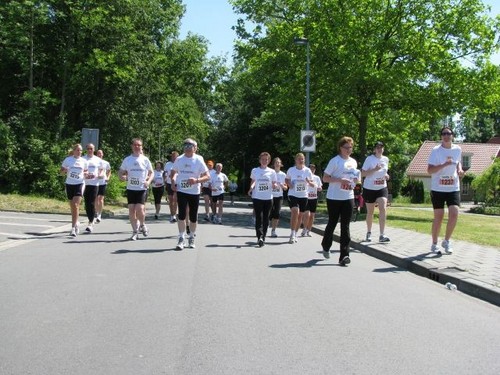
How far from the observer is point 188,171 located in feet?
32.9

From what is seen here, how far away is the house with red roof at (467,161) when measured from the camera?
59094 millimetres

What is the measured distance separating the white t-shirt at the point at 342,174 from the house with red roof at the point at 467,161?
171 ft

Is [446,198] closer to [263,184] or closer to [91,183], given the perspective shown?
[263,184]

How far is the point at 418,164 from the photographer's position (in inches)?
2391

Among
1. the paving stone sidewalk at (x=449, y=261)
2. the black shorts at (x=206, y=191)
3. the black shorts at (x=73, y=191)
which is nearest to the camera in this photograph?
the paving stone sidewalk at (x=449, y=261)

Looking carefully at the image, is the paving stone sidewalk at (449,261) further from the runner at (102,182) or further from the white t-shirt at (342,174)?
the runner at (102,182)

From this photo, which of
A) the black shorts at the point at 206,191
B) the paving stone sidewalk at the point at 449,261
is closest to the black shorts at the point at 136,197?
the paving stone sidewalk at the point at 449,261

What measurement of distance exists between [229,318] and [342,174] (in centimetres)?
403

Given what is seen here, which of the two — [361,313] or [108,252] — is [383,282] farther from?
[108,252]

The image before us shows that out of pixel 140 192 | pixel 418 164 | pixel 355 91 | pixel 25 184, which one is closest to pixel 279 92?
pixel 355 91

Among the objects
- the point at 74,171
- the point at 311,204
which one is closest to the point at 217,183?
the point at 311,204

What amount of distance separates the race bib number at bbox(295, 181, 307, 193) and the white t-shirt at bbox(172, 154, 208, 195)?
2.72 metres

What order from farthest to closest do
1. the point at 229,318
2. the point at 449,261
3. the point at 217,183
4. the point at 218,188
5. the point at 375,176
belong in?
1. the point at 217,183
2. the point at 218,188
3. the point at 375,176
4. the point at 449,261
5. the point at 229,318

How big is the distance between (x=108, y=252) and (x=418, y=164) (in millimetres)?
55404
